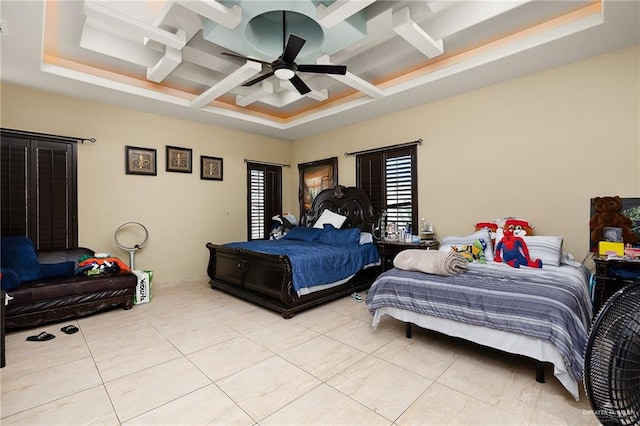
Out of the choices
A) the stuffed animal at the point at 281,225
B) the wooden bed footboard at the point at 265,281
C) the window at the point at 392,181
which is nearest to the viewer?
the wooden bed footboard at the point at 265,281

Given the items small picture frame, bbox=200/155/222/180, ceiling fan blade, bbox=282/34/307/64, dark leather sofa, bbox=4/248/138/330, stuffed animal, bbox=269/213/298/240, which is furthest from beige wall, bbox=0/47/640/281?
ceiling fan blade, bbox=282/34/307/64

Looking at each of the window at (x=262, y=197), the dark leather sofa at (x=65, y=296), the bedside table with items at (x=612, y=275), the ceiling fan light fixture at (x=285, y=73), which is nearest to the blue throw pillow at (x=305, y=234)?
the window at (x=262, y=197)

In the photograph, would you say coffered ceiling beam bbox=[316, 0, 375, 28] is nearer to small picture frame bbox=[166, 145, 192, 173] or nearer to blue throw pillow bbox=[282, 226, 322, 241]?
blue throw pillow bbox=[282, 226, 322, 241]

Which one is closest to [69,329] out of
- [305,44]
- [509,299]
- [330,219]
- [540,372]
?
[330,219]

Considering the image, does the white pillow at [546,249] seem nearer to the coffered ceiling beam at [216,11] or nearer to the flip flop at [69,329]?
the coffered ceiling beam at [216,11]

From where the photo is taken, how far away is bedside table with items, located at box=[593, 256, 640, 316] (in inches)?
94.2

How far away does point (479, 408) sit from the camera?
1.82 metres

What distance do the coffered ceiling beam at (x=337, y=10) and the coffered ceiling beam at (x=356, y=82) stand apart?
769 mm

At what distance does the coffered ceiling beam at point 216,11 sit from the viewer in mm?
2230

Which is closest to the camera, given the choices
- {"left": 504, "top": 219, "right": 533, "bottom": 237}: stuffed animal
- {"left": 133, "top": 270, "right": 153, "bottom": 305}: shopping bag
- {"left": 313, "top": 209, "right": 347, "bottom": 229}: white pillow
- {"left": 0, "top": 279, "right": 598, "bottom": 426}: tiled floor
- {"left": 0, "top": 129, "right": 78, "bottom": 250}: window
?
{"left": 0, "top": 279, "right": 598, "bottom": 426}: tiled floor

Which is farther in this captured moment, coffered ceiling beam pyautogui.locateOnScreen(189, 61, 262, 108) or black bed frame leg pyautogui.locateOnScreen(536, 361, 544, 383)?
coffered ceiling beam pyautogui.locateOnScreen(189, 61, 262, 108)

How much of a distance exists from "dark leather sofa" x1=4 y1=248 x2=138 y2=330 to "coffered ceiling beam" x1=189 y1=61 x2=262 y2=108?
2.50 metres

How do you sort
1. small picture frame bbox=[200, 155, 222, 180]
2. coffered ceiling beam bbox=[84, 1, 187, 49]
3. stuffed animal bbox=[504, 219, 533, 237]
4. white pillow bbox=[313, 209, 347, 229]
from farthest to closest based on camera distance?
small picture frame bbox=[200, 155, 222, 180] < white pillow bbox=[313, 209, 347, 229] < stuffed animal bbox=[504, 219, 533, 237] < coffered ceiling beam bbox=[84, 1, 187, 49]

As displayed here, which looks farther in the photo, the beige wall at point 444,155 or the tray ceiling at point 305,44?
the beige wall at point 444,155
